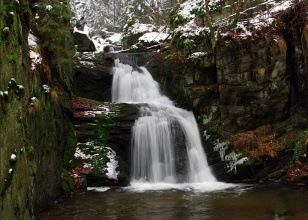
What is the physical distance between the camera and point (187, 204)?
25.8 feet

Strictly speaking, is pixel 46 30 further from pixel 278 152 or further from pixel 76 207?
pixel 278 152

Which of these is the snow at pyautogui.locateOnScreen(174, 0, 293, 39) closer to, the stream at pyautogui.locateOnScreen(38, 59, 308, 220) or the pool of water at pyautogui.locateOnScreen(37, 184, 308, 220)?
the stream at pyautogui.locateOnScreen(38, 59, 308, 220)

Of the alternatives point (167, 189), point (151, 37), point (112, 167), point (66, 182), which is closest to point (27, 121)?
point (66, 182)

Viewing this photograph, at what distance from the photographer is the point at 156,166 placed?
11867mm

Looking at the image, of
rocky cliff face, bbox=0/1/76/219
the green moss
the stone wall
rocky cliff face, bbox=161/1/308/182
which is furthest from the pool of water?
the stone wall

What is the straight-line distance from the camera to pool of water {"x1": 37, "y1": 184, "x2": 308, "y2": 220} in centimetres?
682

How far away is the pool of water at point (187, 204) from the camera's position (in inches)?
268

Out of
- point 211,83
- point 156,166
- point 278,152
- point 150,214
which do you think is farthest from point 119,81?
point 150,214

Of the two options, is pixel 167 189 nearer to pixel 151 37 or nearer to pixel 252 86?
pixel 252 86

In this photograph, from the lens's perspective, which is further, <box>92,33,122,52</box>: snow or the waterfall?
<box>92,33,122,52</box>: snow

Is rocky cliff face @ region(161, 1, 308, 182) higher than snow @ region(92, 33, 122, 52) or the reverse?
the reverse

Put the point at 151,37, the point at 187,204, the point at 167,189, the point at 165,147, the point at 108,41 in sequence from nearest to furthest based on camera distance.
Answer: the point at 187,204
the point at 167,189
the point at 165,147
the point at 151,37
the point at 108,41

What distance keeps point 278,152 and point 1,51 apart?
34.4ft

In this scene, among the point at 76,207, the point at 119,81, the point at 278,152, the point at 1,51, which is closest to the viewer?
the point at 1,51
